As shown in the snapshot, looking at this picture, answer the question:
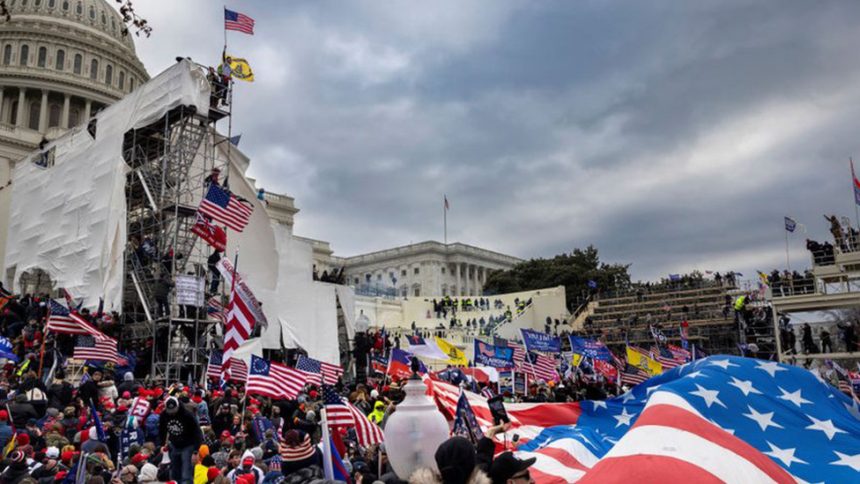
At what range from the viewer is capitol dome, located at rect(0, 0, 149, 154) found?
64.4 metres

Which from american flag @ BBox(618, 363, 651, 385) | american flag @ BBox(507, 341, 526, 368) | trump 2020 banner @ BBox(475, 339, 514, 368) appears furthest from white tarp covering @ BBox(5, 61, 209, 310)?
american flag @ BBox(618, 363, 651, 385)

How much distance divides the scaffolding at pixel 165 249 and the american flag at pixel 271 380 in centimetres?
1137

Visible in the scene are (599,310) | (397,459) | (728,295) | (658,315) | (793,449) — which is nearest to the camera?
(397,459)

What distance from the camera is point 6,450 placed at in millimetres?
8961

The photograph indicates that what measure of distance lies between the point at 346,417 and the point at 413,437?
3961mm

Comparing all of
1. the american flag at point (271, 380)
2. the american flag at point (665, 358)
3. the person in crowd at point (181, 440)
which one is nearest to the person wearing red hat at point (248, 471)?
the person in crowd at point (181, 440)

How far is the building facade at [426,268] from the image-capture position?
335 feet

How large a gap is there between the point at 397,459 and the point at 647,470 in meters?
1.90

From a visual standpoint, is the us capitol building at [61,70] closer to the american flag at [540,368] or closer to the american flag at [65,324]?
the american flag at [540,368]

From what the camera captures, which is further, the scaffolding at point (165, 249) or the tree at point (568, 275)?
the tree at point (568, 275)

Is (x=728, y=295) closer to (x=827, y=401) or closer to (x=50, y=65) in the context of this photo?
(x=827, y=401)

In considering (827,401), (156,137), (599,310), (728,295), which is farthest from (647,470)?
(599,310)

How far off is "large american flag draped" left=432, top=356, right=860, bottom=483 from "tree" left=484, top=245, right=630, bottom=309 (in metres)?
59.5

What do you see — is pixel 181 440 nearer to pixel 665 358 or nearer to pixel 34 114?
pixel 665 358
